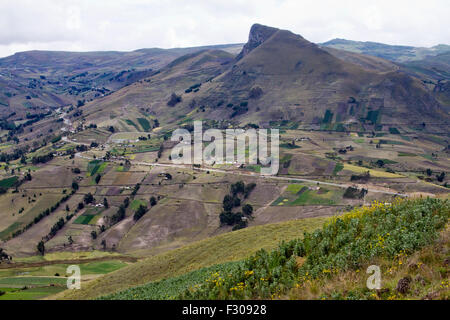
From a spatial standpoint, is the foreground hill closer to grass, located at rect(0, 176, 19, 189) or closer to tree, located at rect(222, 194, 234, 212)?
tree, located at rect(222, 194, 234, 212)

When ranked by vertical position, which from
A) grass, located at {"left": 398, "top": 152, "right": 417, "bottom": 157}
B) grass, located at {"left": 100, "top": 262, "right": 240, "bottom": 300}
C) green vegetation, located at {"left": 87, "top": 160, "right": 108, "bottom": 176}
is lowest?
green vegetation, located at {"left": 87, "top": 160, "right": 108, "bottom": 176}

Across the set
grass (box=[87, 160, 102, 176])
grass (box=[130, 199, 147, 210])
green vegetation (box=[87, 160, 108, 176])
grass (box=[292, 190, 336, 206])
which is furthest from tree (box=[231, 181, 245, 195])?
grass (box=[87, 160, 102, 176])

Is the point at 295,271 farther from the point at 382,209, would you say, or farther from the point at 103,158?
the point at 103,158

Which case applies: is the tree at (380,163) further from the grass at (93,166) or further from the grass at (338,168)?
the grass at (93,166)

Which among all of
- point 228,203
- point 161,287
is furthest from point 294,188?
point 161,287

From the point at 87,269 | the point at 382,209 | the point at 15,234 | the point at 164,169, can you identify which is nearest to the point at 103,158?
the point at 164,169

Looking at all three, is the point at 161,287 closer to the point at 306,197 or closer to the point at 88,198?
the point at 306,197

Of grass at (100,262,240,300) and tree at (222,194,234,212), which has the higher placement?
grass at (100,262,240,300)
